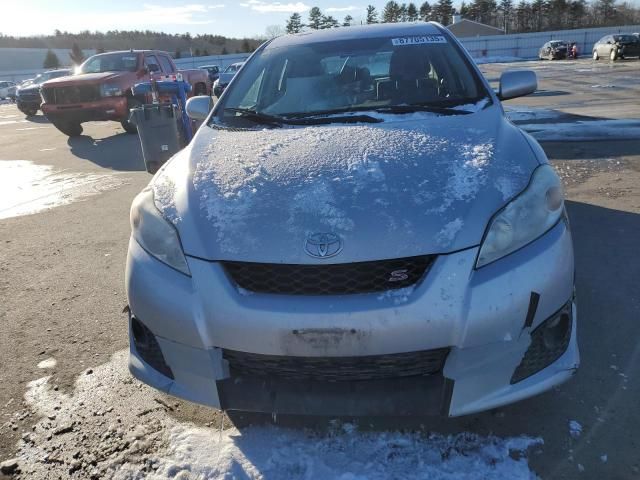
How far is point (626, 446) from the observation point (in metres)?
1.99

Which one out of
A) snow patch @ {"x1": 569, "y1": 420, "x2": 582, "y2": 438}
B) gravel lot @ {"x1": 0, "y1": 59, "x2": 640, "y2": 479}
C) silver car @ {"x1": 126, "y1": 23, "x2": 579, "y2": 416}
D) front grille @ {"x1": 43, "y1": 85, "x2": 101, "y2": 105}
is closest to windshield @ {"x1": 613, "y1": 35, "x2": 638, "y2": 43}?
front grille @ {"x1": 43, "y1": 85, "x2": 101, "y2": 105}

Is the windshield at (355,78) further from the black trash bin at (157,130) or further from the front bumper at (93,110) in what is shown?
the front bumper at (93,110)

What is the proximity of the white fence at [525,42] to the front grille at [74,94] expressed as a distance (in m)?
44.1

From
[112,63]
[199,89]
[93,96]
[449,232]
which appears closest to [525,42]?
[199,89]

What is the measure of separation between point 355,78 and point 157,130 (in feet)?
13.3

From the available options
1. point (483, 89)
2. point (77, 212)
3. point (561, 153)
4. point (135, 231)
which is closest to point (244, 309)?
point (135, 231)

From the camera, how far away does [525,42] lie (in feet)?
168

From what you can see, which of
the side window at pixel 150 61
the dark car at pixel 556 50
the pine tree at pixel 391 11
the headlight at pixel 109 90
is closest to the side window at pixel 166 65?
the side window at pixel 150 61

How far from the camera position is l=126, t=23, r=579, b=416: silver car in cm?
176

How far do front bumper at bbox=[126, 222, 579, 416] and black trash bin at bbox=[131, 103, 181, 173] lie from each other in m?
5.08

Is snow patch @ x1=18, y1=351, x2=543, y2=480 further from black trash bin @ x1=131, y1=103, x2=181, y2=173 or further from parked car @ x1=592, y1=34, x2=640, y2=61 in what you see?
parked car @ x1=592, y1=34, x2=640, y2=61

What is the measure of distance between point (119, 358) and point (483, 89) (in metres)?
2.62

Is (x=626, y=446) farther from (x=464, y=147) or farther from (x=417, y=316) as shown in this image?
(x=464, y=147)

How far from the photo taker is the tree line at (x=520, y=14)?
246 ft
